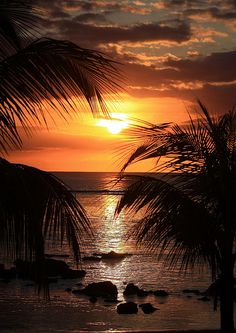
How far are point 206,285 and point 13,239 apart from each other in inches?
1502

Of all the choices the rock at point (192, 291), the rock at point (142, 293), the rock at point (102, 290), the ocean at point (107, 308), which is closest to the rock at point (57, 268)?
the ocean at point (107, 308)

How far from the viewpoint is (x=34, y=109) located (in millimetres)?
4484

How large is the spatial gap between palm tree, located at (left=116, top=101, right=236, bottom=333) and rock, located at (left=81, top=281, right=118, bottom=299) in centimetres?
2852

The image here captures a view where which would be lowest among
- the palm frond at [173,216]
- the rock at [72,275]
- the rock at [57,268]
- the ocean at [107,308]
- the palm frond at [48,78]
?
the ocean at [107,308]

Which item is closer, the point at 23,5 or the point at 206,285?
the point at 23,5

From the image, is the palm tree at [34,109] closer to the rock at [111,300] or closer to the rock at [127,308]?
the rock at [127,308]

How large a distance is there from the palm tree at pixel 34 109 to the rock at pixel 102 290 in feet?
107

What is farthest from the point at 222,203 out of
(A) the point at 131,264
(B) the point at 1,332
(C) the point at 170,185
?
(A) the point at 131,264

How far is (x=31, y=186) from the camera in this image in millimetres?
4566

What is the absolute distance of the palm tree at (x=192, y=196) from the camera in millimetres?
7961

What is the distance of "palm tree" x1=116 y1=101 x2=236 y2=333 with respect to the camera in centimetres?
796

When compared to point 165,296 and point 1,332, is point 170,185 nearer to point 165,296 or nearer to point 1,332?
point 1,332

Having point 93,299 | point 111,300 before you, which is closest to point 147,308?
point 111,300

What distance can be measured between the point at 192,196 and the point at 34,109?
14.3ft
